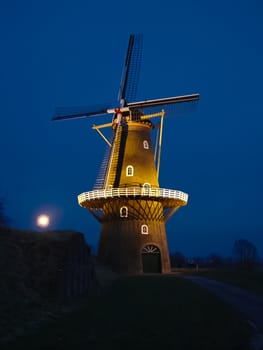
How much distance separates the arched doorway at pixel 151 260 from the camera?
30.8m

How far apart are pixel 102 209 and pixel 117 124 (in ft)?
23.2

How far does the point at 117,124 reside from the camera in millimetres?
32969

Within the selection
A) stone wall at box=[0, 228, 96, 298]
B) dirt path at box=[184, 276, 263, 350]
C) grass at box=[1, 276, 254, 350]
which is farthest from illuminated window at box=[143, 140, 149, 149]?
grass at box=[1, 276, 254, 350]

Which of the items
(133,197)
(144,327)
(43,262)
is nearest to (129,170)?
(133,197)

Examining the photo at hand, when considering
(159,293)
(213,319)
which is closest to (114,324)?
(213,319)

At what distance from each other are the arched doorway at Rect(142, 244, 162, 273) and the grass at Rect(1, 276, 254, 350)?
1720 cm

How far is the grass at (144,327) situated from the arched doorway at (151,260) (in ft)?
56.4

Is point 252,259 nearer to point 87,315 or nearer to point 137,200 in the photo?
point 137,200

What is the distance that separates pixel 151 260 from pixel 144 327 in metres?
22.2

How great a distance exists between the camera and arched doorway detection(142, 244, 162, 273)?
30.8 meters

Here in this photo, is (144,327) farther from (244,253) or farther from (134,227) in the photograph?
(244,253)

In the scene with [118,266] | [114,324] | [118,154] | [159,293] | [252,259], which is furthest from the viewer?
[252,259]

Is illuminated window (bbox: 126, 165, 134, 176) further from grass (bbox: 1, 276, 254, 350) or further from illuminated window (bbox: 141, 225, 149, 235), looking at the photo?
grass (bbox: 1, 276, 254, 350)

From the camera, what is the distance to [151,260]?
31.1 m
